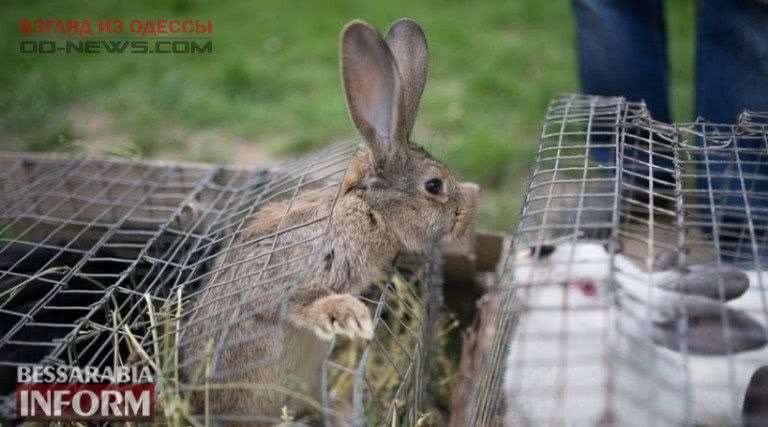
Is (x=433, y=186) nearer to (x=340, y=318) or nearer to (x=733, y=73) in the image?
(x=340, y=318)

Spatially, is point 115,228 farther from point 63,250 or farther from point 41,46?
point 41,46

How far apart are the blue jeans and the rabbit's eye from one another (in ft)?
3.91

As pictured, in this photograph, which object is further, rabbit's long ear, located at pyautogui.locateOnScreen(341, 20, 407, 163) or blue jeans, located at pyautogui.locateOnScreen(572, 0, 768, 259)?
blue jeans, located at pyautogui.locateOnScreen(572, 0, 768, 259)

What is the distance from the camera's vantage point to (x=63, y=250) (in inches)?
94.7

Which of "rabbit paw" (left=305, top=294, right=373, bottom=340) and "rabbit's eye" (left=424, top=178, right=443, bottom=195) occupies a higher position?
"rabbit's eye" (left=424, top=178, right=443, bottom=195)

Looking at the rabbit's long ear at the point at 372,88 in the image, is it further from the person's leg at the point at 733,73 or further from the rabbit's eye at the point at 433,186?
the person's leg at the point at 733,73

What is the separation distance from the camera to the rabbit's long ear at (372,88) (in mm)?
2109

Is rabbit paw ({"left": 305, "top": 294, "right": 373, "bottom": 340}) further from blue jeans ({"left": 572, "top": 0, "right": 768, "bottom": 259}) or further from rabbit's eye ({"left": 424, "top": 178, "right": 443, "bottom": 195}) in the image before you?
blue jeans ({"left": 572, "top": 0, "right": 768, "bottom": 259})

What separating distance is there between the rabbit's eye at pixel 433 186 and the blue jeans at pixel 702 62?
47.0 inches

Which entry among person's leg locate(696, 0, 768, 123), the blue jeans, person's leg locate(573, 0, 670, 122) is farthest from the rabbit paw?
person's leg locate(573, 0, 670, 122)

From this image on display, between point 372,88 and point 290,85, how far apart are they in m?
3.07

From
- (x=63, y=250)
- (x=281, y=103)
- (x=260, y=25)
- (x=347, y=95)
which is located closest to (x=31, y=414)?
(x=63, y=250)

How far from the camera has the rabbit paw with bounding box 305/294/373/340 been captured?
6.44 feet

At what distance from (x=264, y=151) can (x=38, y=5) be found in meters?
3.52
